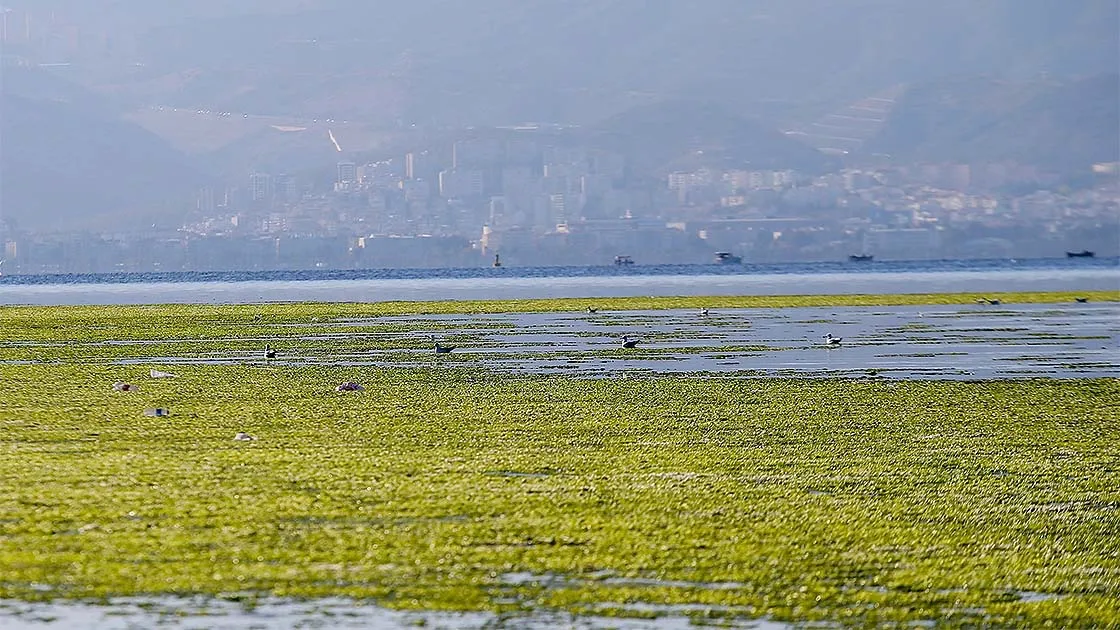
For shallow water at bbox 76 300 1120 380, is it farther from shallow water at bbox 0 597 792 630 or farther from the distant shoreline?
shallow water at bbox 0 597 792 630

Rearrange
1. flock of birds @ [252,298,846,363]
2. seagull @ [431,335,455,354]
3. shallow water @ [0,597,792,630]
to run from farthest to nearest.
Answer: seagull @ [431,335,455,354] < flock of birds @ [252,298,846,363] < shallow water @ [0,597,792,630]

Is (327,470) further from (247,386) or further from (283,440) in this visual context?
(247,386)

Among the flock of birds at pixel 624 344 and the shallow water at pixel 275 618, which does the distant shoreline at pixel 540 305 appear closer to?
the flock of birds at pixel 624 344

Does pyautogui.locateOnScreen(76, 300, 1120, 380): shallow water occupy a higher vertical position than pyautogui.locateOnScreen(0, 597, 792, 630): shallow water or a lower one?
lower

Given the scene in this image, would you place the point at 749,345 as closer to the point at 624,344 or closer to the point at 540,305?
the point at 624,344

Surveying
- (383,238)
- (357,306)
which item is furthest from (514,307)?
(383,238)

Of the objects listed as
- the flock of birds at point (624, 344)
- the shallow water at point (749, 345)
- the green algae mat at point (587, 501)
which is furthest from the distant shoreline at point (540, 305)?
the green algae mat at point (587, 501)

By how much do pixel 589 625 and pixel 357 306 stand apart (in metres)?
51.8

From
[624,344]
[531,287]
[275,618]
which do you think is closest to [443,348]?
[624,344]

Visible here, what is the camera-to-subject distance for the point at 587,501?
11.9 m

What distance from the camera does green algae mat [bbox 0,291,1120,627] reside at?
8891 mm

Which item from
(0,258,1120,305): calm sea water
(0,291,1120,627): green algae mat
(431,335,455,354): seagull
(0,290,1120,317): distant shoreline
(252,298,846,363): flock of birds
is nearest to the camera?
(0,291,1120,627): green algae mat

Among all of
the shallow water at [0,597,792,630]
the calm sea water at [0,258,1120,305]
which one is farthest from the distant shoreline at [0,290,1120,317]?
the shallow water at [0,597,792,630]

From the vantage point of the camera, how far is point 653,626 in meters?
8.09
